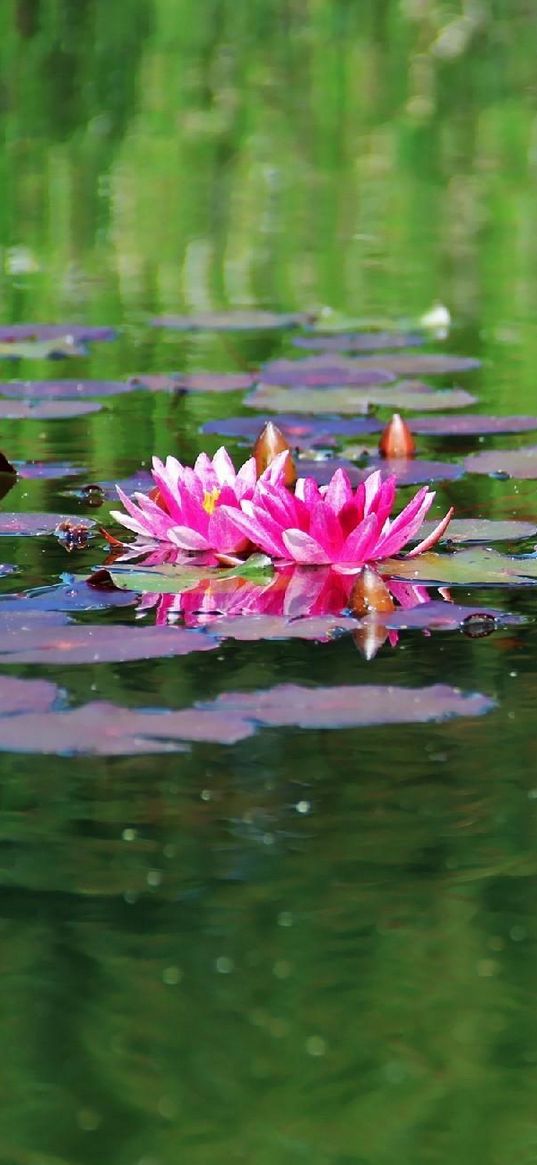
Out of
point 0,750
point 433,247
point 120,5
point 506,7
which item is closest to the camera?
point 0,750

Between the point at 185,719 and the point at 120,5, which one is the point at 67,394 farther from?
the point at 120,5

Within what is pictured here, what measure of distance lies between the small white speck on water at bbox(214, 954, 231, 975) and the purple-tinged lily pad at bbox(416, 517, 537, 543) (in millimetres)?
1802

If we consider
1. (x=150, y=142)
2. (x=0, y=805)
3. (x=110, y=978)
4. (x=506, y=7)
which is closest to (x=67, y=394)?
(x=0, y=805)

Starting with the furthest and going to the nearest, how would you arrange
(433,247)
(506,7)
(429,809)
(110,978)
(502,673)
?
(506,7)
(433,247)
(502,673)
(429,809)
(110,978)

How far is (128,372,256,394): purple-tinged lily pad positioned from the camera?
5641mm

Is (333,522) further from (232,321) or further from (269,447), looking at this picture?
(232,321)

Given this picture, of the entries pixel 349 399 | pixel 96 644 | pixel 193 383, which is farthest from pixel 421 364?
pixel 96 644

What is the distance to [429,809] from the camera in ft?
7.97

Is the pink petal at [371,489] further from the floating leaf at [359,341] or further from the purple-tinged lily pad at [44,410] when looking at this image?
the floating leaf at [359,341]

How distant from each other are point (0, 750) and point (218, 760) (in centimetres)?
28

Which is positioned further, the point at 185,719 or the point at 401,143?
the point at 401,143

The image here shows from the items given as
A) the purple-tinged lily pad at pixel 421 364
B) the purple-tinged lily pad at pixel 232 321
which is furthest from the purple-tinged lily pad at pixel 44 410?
the purple-tinged lily pad at pixel 232 321

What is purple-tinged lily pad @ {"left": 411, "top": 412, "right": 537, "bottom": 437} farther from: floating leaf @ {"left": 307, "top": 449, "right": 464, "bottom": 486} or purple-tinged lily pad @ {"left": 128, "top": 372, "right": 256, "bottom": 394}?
purple-tinged lily pad @ {"left": 128, "top": 372, "right": 256, "bottom": 394}

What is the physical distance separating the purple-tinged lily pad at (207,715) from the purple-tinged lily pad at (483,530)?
962 mm
